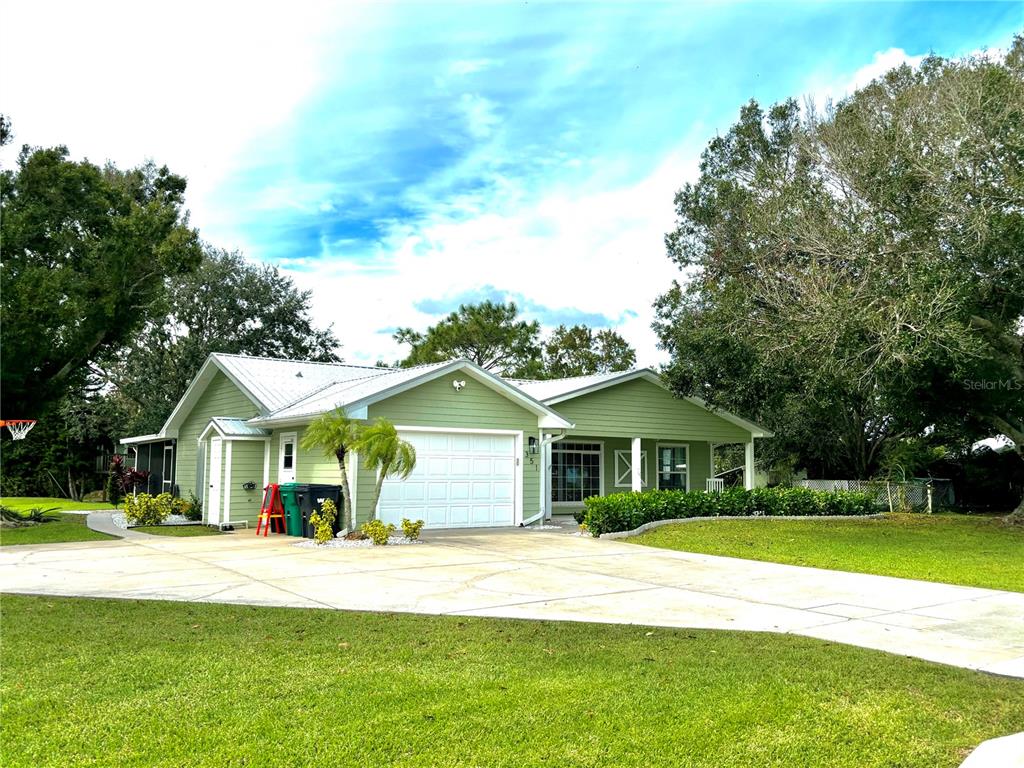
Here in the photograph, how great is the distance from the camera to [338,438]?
14.1 m

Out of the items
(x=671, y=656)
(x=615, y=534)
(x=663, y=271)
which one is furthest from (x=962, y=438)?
(x=671, y=656)

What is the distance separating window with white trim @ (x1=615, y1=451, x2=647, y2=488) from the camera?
24.4m

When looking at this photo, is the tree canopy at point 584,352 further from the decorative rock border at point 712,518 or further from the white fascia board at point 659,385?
the decorative rock border at point 712,518

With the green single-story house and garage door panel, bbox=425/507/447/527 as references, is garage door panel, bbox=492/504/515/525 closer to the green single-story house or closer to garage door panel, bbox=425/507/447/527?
the green single-story house

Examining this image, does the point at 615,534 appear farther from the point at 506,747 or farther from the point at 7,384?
the point at 7,384

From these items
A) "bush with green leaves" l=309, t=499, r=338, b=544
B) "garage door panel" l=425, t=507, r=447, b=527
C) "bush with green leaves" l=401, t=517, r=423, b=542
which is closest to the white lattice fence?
"garage door panel" l=425, t=507, r=447, b=527

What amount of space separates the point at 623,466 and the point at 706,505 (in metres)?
7.37

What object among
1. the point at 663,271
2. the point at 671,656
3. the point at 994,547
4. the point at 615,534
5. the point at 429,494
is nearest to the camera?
the point at 671,656

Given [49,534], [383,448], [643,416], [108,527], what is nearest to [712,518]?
[643,416]

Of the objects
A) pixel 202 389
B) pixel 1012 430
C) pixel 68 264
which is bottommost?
pixel 1012 430

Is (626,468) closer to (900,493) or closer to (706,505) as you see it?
(706,505)

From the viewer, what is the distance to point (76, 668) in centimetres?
522

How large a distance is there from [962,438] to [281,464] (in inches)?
859

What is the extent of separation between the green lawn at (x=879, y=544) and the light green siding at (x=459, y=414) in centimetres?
382
